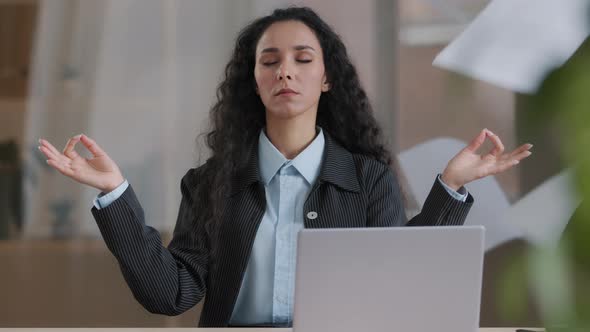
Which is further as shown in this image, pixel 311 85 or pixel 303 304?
pixel 311 85

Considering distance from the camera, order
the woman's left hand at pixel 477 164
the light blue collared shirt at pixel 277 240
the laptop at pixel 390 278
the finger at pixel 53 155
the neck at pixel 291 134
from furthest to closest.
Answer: the neck at pixel 291 134 → the light blue collared shirt at pixel 277 240 → the woman's left hand at pixel 477 164 → the finger at pixel 53 155 → the laptop at pixel 390 278

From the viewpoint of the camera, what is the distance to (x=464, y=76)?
302 cm

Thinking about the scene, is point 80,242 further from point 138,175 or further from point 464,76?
point 464,76

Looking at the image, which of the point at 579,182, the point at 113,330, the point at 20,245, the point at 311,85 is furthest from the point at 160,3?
the point at 579,182

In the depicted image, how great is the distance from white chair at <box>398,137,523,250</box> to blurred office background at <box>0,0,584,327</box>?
86mm

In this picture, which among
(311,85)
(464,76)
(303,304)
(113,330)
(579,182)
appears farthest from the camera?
(464,76)

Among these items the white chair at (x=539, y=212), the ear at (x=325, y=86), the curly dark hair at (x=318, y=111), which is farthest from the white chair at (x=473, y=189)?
the ear at (x=325, y=86)

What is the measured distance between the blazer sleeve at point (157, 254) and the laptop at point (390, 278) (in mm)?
586

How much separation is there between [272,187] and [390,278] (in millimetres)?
796

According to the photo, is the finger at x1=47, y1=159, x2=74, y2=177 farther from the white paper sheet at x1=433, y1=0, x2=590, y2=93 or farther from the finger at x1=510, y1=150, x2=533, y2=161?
the white paper sheet at x1=433, y1=0, x2=590, y2=93

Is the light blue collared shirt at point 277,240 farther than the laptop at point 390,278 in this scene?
Yes

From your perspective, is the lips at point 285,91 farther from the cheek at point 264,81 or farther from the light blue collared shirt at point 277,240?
the light blue collared shirt at point 277,240

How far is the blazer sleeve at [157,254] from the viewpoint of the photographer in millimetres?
Answer: 1468

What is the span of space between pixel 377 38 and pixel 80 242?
1.54 m
